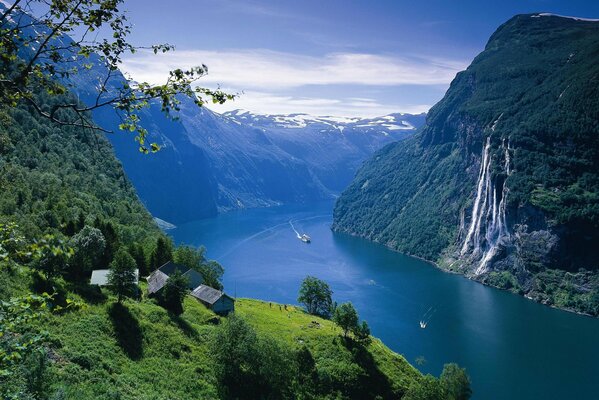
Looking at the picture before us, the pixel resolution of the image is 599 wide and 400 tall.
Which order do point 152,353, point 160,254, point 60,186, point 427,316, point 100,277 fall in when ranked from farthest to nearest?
point 427,316 → point 60,186 → point 160,254 → point 100,277 → point 152,353

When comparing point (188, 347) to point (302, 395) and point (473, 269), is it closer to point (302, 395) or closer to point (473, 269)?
point (302, 395)

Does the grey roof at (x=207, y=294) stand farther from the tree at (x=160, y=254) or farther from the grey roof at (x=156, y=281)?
the grey roof at (x=156, y=281)

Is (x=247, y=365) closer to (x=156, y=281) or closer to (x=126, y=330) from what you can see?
(x=126, y=330)

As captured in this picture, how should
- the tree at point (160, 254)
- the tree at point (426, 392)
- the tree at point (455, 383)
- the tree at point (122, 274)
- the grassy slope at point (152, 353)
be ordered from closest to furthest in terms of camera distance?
1. the grassy slope at point (152, 353)
2. the tree at point (122, 274)
3. the tree at point (426, 392)
4. the tree at point (455, 383)
5. the tree at point (160, 254)

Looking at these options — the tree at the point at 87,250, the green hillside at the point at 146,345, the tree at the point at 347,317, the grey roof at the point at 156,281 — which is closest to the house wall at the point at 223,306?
the green hillside at the point at 146,345

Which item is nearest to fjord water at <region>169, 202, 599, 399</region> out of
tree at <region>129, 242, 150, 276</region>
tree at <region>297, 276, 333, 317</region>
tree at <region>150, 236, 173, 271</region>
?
tree at <region>297, 276, 333, 317</region>

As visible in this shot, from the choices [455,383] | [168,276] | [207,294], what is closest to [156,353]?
[168,276]

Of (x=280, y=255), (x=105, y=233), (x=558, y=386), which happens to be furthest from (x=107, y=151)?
(x=558, y=386)
